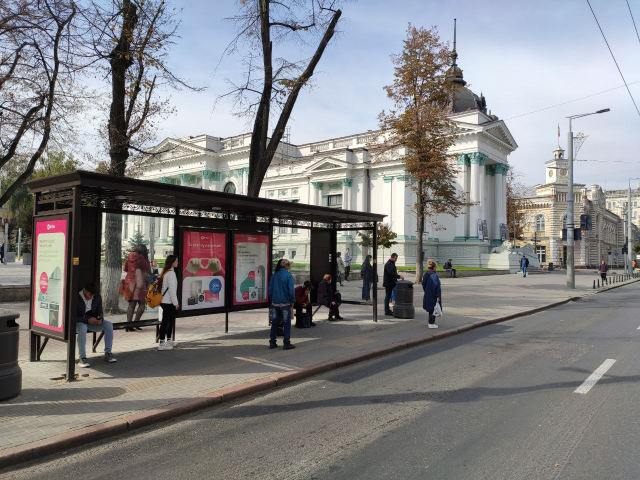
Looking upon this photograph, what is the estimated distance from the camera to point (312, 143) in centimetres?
6019

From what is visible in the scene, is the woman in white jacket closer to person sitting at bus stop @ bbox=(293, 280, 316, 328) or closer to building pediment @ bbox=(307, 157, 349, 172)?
person sitting at bus stop @ bbox=(293, 280, 316, 328)

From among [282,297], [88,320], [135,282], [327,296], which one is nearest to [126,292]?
[135,282]

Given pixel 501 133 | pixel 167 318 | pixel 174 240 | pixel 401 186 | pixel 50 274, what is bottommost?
pixel 167 318

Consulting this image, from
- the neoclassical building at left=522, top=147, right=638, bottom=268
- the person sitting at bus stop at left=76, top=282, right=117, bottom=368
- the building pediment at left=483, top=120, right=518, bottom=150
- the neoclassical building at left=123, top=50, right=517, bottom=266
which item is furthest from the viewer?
the neoclassical building at left=522, top=147, right=638, bottom=268

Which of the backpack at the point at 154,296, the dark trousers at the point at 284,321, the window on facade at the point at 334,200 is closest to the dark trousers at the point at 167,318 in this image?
the backpack at the point at 154,296

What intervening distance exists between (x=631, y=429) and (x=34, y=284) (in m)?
8.46

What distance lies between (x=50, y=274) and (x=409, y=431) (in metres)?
5.78

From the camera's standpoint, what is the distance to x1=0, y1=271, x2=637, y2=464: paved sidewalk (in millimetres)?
5254

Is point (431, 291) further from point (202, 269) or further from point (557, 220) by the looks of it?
point (557, 220)

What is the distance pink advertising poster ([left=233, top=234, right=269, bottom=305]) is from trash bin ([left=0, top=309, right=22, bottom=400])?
4880 mm

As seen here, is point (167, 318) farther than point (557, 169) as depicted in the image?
No

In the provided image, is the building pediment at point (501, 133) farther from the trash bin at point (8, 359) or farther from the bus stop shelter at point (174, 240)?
the trash bin at point (8, 359)

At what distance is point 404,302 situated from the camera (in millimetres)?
13266

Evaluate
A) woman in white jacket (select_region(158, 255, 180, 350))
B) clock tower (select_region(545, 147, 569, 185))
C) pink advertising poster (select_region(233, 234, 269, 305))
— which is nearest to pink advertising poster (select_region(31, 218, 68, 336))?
woman in white jacket (select_region(158, 255, 180, 350))
